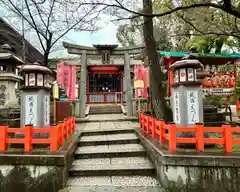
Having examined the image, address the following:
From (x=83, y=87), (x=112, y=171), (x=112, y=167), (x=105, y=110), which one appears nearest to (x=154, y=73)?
(x=112, y=167)

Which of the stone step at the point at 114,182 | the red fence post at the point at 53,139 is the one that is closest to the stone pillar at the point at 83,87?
the red fence post at the point at 53,139

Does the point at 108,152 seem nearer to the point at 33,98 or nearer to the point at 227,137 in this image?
the point at 33,98

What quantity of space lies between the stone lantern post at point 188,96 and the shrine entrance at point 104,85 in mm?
13007

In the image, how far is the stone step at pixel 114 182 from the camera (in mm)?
4504

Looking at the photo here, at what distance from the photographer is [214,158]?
4.16 meters

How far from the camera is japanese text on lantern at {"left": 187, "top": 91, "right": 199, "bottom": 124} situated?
207 inches

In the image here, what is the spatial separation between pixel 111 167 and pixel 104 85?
1533 centimetres

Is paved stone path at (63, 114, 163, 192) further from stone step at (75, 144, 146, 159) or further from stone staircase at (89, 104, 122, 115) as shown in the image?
stone staircase at (89, 104, 122, 115)

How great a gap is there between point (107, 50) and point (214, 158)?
10791 millimetres

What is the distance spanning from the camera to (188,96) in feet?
17.5

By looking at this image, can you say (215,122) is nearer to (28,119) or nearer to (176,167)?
(176,167)

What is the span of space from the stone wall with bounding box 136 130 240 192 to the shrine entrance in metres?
14.2

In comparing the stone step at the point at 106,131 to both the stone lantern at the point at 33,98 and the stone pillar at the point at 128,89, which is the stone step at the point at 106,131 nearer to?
the stone lantern at the point at 33,98

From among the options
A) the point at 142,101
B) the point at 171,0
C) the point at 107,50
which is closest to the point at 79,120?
the point at 142,101
